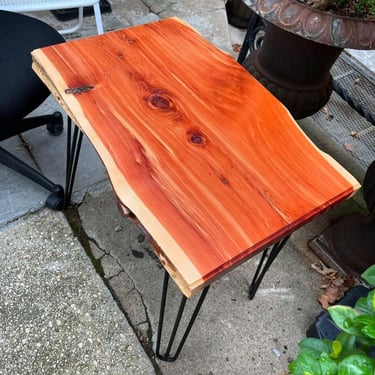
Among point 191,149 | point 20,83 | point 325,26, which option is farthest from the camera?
point 20,83

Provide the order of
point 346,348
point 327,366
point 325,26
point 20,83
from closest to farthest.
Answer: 1. point 327,366
2. point 346,348
3. point 325,26
4. point 20,83

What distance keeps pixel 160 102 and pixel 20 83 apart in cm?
57

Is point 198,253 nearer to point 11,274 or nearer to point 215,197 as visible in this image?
point 215,197

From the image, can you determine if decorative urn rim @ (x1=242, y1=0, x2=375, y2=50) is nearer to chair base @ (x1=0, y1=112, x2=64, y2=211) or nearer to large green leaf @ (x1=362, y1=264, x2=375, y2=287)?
large green leaf @ (x1=362, y1=264, x2=375, y2=287)

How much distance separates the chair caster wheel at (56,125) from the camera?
195 centimetres

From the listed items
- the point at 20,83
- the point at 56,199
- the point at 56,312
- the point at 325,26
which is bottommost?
the point at 56,312

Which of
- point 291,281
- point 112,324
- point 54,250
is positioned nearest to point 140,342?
point 112,324

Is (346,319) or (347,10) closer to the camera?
(346,319)

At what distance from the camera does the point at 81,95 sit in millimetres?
1192

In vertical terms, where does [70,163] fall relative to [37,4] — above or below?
below

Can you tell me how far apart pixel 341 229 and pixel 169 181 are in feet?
3.59

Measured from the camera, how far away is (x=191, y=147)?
1.14m

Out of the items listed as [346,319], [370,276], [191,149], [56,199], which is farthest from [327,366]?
[56,199]

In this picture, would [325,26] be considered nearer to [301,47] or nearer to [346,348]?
[301,47]
